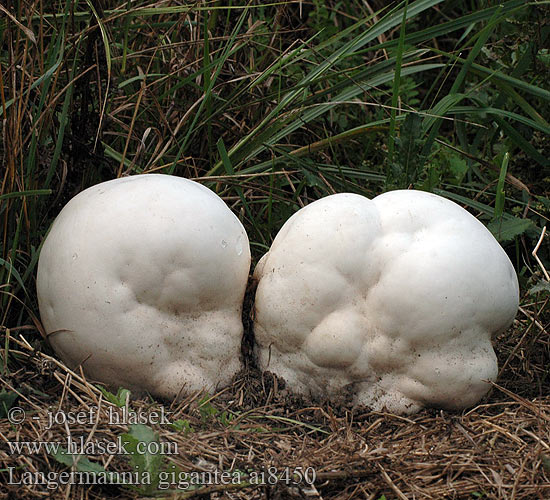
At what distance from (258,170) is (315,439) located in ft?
4.76

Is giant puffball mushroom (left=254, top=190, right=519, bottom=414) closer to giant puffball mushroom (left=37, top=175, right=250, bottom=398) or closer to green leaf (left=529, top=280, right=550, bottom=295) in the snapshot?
green leaf (left=529, top=280, right=550, bottom=295)

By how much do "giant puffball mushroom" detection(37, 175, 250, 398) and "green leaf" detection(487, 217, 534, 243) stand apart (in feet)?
3.32

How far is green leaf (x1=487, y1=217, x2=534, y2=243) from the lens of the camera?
2.78 metres

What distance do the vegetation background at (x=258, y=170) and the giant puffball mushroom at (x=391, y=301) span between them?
0.11 meters

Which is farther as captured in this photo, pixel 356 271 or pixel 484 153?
pixel 484 153

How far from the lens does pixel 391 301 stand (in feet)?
7.33

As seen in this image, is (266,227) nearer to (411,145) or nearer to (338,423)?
(411,145)

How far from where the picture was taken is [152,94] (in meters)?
3.10

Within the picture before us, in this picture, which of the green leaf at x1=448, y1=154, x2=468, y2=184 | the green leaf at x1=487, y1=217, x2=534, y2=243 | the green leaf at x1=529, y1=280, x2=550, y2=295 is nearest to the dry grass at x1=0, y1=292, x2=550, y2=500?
the green leaf at x1=529, y1=280, x2=550, y2=295

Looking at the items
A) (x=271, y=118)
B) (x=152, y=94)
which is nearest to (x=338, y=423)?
(x=271, y=118)

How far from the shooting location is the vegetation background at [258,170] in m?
2.00

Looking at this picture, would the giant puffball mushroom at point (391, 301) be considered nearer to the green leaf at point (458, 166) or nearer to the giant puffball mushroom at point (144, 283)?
the giant puffball mushroom at point (144, 283)

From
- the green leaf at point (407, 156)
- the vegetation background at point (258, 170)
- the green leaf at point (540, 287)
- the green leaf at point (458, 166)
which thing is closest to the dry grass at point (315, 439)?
the vegetation background at point (258, 170)

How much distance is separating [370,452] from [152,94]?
1764 mm
